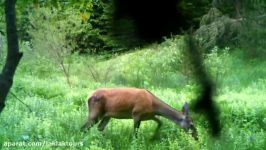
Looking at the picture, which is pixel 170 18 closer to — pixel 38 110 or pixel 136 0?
pixel 136 0

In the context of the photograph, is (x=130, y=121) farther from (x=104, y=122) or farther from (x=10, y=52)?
(x=10, y=52)

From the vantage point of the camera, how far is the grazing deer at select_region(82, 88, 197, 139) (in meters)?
6.95

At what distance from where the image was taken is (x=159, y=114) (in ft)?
23.2

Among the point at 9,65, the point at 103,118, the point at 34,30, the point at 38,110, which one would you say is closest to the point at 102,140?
the point at 103,118

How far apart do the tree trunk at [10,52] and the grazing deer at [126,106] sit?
228 inches

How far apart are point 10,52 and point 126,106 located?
20.0ft

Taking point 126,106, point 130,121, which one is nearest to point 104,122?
point 126,106

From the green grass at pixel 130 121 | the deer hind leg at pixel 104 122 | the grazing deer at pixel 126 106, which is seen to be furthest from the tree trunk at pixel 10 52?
the grazing deer at pixel 126 106

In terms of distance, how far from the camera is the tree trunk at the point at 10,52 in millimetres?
936

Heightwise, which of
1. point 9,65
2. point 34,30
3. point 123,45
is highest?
point 123,45

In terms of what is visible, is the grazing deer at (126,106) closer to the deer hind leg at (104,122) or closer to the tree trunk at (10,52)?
the deer hind leg at (104,122)

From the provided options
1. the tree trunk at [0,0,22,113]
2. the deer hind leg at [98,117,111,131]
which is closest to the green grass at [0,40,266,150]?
the deer hind leg at [98,117,111,131]

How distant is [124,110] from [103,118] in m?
0.31

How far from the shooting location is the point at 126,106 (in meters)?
7.11
